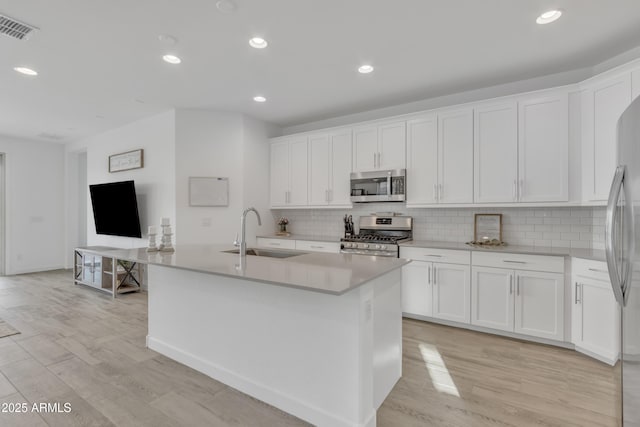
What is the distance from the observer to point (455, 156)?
12.0 ft

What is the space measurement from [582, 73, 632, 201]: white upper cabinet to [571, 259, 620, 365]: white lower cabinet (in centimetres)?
70

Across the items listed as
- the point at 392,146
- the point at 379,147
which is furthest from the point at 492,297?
the point at 379,147

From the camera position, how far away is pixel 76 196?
708 centimetres

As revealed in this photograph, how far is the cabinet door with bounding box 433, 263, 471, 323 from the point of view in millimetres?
3338

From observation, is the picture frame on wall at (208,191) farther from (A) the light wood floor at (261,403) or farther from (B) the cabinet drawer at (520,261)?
(B) the cabinet drawer at (520,261)

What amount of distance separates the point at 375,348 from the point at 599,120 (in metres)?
2.94

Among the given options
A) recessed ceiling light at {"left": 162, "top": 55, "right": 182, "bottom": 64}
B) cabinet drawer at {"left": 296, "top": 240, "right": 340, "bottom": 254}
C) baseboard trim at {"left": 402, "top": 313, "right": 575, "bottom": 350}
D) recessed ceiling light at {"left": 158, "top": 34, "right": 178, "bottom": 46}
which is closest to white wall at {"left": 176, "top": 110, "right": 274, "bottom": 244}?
cabinet drawer at {"left": 296, "top": 240, "right": 340, "bottom": 254}

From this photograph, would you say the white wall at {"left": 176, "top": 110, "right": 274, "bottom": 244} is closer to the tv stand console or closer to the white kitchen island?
the tv stand console

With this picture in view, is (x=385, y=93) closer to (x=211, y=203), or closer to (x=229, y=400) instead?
(x=211, y=203)

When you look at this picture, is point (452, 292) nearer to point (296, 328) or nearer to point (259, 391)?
point (296, 328)

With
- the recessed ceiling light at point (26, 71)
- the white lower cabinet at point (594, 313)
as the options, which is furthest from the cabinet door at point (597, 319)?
the recessed ceiling light at point (26, 71)

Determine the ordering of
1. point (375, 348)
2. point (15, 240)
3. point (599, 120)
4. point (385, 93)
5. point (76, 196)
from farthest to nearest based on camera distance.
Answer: point (76, 196), point (15, 240), point (385, 93), point (599, 120), point (375, 348)

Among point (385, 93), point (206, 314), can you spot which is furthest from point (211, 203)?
point (385, 93)

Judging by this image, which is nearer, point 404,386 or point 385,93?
point 404,386
